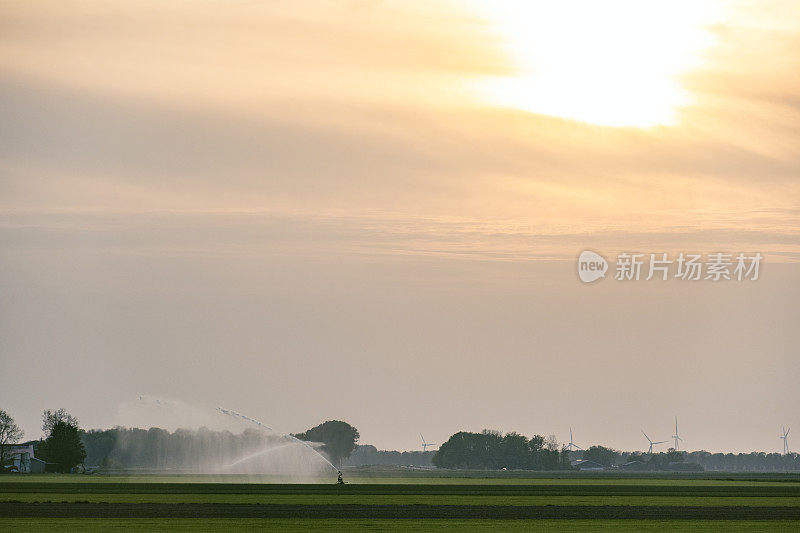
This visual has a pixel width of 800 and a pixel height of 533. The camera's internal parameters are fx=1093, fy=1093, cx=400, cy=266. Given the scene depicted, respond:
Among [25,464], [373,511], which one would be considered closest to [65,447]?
[25,464]

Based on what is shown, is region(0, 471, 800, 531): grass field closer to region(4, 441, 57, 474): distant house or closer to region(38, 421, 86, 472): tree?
region(38, 421, 86, 472): tree

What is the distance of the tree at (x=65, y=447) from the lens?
176875 millimetres

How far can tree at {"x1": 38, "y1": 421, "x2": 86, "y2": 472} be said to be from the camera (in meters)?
177

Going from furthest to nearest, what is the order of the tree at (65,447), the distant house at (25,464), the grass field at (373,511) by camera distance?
the distant house at (25,464), the tree at (65,447), the grass field at (373,511)

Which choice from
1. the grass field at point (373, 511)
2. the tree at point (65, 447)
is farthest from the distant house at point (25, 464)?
the grass field at point (373, 511)

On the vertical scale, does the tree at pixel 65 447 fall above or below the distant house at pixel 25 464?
above

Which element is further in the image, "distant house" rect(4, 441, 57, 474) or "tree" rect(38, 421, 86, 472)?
"distant house" rect(4, 441, 57, 474)

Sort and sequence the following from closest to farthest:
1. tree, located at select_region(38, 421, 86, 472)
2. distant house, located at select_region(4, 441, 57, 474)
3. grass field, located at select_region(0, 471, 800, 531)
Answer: grass field, located at select_region(0, 471, 800, 531) → tree, located at select_region(38, 421, 86, 472) → distant house, located at select_region(4, 441, 57, 474)

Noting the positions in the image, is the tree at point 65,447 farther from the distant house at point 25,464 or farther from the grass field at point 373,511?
the grass field at point 373,511

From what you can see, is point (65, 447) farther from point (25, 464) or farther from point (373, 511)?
point (373, 511)

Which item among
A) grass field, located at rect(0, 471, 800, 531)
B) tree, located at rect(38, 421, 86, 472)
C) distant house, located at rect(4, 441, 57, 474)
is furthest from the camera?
distant house, located at rect(4, 441, 57, 474)

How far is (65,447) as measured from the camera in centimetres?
17688

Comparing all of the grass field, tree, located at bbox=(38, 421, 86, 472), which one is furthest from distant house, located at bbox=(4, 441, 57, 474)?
the grass field

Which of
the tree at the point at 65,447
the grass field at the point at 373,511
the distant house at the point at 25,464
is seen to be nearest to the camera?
the grass field at the point at 373,511
